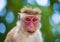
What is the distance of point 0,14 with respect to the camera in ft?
5.83

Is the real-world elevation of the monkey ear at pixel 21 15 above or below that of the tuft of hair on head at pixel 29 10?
below

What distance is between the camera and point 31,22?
5.73ft

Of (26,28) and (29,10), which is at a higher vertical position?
(29,10)

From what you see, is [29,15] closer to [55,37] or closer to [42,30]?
[42,30]

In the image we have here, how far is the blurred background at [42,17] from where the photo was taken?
1.77 metres


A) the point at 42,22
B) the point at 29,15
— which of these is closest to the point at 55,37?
the point at 42,22

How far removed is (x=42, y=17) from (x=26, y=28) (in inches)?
5.9

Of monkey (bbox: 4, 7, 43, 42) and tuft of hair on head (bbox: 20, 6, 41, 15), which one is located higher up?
tuft of hair on head (bbox: 20, 6, 41, 15)

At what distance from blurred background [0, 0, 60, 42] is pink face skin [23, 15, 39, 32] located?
0.06m

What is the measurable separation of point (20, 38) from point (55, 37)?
0.27 m

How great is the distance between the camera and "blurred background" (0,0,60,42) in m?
1.77

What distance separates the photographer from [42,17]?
1781 millimetres

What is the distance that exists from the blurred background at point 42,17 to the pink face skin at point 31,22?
6cm

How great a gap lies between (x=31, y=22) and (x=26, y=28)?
0.06 meters
